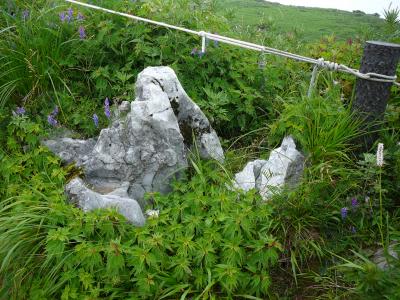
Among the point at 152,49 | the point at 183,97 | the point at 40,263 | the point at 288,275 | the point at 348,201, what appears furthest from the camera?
the point at 152,49

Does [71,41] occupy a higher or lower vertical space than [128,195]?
higher

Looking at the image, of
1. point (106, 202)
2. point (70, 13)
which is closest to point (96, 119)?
point (106, 202)

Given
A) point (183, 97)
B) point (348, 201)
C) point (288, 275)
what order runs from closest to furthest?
point (288, 275)
point (348, 201)
point (183, 97)

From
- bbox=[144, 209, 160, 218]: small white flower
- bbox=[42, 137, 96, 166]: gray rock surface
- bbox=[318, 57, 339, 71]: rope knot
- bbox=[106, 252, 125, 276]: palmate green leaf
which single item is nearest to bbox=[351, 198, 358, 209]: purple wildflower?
bbox=[318, 57, 339, 71]: rope knot

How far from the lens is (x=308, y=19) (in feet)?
24.7

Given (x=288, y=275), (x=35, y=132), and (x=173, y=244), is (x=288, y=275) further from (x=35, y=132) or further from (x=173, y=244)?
(x=35, y=132)

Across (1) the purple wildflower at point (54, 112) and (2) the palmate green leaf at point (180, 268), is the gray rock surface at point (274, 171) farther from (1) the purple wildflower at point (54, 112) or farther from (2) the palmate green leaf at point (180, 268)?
(1) the purple wildflower at point (54, 112)

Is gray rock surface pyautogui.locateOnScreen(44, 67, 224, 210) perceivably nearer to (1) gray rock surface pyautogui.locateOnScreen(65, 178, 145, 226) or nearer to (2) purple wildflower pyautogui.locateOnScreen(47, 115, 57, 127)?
(1) gray rock surface pyautogui.locateOnScreen(65, 178, 145, 226)

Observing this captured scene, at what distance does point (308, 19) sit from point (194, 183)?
556cm

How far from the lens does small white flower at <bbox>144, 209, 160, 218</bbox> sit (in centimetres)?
280

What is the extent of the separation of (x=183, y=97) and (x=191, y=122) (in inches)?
8.4

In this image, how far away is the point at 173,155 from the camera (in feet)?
10.2

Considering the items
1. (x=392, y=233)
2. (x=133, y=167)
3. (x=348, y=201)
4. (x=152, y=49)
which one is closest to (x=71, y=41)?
(x=152, y=49)

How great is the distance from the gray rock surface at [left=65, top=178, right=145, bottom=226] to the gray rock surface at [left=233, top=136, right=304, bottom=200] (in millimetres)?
765
